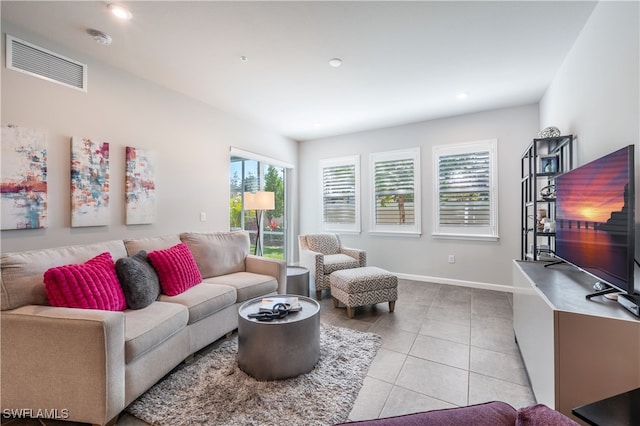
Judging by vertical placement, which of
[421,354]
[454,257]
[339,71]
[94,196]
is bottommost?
[421,354]

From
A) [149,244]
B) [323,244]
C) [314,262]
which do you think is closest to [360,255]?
[323,244]

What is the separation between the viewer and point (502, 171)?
12.7 ft

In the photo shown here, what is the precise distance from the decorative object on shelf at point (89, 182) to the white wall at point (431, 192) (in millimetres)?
3426

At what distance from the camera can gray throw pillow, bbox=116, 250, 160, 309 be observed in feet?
6.47

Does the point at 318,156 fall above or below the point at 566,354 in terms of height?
above

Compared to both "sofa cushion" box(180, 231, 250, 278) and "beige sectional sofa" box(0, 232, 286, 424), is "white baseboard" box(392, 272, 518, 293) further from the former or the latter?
"beige sectional sofa" box(0, 232, 286, 424)

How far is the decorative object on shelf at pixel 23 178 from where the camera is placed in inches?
79.5

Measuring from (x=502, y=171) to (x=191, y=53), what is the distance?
4.05 metres

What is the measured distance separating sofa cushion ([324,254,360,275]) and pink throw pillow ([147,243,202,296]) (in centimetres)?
167

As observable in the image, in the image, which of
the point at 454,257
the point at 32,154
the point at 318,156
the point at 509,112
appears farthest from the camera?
the point at 318,156

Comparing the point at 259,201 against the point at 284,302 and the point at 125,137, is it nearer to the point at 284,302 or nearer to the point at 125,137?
the point at 125,137

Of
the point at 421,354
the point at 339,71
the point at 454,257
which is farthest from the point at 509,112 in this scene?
the point at 421,354

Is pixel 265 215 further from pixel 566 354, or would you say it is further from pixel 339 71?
pixel 566 354

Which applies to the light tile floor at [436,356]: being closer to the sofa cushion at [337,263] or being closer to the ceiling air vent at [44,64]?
the sofa cushion at [337,263]
